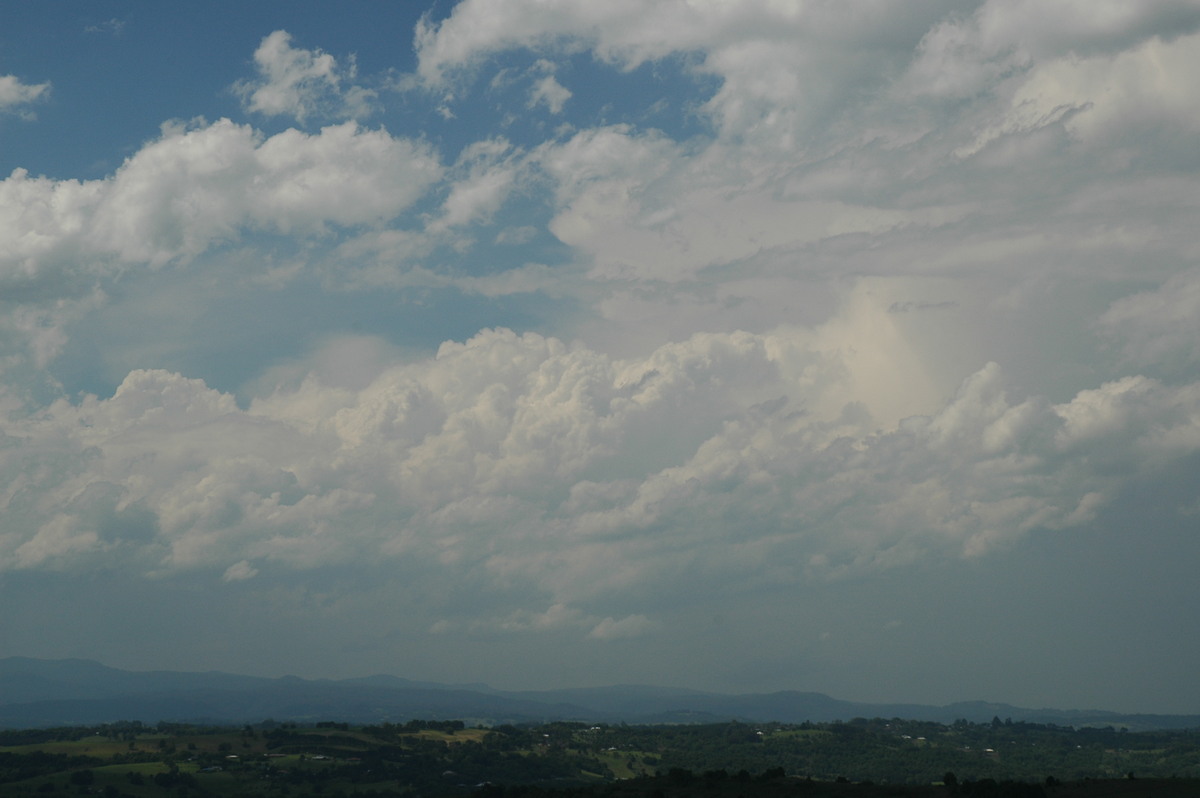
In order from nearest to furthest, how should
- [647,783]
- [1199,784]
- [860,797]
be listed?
[1199,784] → [860,797] → [647,783]

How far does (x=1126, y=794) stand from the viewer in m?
72.9

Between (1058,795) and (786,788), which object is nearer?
(1058,795)

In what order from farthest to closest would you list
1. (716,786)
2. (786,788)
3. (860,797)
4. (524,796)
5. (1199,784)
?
(524,796) → (716,786) → (786,788) → (860,797) → (1199,784)

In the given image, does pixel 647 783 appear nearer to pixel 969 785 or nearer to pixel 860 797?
pixel 860 797

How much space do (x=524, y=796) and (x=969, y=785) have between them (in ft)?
231

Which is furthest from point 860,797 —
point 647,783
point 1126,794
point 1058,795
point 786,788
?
point 647,783

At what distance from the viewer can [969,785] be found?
80.5 m

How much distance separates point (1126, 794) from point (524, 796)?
8165cm

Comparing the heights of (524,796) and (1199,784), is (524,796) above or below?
below

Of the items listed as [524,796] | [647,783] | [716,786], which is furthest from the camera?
[524,796]

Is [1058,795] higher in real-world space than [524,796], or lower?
higher

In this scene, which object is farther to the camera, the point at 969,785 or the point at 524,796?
the point at 524,796

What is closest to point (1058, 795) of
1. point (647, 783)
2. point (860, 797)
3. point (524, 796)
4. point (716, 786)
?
point (860, 797)

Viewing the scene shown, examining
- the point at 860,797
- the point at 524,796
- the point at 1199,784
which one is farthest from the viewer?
the point at 524,796
